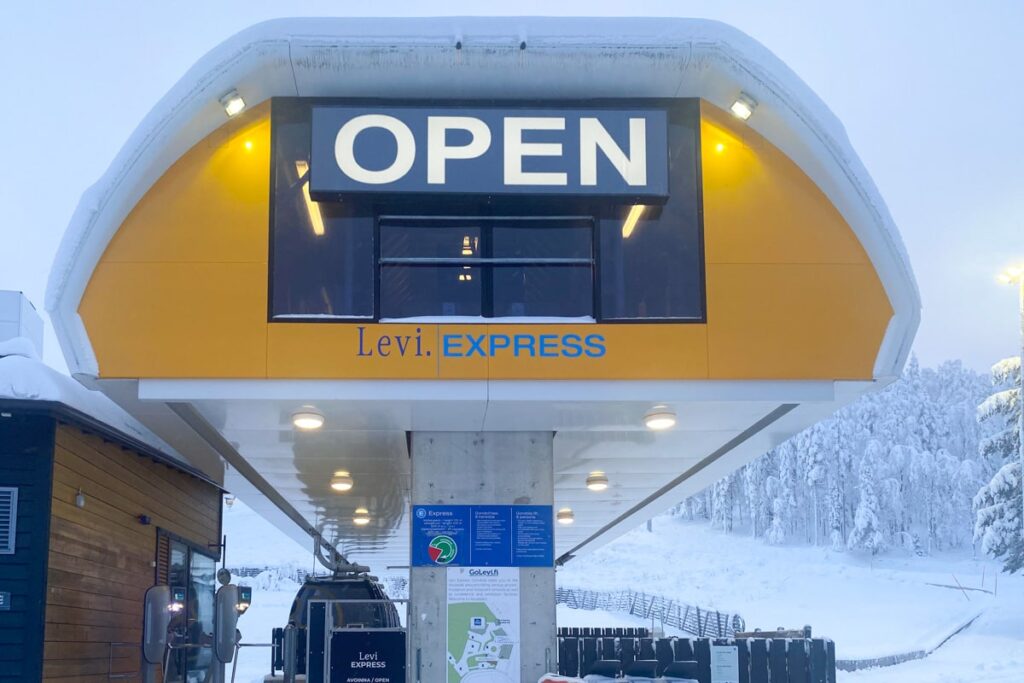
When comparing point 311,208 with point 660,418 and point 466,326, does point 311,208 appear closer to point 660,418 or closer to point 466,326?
point 466,326

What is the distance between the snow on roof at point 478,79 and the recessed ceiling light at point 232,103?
5 cm

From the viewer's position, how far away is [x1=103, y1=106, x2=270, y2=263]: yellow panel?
9.39m

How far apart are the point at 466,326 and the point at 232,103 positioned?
101 inches

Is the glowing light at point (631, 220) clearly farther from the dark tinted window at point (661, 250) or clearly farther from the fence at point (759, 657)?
the fence at point (759, 657)

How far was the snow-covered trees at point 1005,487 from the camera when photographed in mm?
47469

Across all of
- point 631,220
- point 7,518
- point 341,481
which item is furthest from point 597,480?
point 7,518

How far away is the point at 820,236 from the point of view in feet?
31.7

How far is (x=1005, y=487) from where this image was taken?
50.1m

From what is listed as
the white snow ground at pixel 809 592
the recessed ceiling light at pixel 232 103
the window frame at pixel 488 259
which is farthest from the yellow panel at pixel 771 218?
the white snow ground at pixel 809 592

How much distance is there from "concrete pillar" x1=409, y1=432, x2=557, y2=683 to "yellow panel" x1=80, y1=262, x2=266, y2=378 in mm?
2048

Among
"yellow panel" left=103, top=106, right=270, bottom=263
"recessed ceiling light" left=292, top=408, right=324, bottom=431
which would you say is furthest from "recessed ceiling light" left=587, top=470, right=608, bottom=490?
"yellow panel" left=103, top=106, right=270, bottom=263

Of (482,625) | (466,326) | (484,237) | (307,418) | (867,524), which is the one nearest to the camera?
(466,326)

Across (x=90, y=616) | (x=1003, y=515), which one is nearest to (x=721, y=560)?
(x=1003, y=515)

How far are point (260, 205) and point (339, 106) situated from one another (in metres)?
1.04
